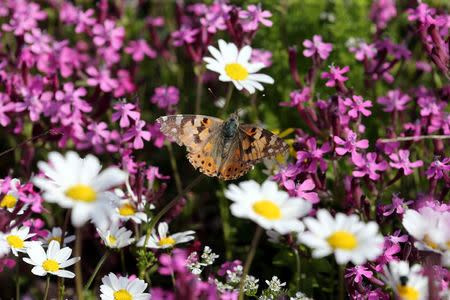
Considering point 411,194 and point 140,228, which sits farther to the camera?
point 411,194

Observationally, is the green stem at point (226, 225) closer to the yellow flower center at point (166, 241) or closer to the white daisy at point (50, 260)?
the yellow flower center at point (166, 241)

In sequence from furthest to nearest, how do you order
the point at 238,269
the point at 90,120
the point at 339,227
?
1. the point at 90,120
2. the point at 238,269
3. the point at 339,227

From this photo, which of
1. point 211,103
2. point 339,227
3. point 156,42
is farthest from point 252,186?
point 156,42

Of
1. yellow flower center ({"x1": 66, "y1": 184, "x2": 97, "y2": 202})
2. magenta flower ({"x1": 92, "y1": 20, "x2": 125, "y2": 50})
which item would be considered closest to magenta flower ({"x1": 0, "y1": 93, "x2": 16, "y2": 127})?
magenta flower ({"x1": 92, "y1": 20, "x2": 125, "y2": 50})

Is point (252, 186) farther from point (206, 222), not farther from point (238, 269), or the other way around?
point (206, 222)

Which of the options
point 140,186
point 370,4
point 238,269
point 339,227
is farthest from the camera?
point 370,4

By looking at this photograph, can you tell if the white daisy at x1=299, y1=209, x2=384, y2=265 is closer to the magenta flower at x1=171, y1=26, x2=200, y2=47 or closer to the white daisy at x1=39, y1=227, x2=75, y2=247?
the white daisy at x1=39, y1=227, x2=75, y2=247

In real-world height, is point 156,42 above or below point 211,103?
above
